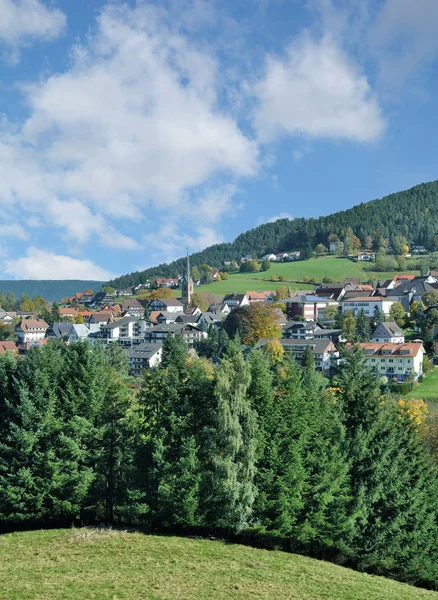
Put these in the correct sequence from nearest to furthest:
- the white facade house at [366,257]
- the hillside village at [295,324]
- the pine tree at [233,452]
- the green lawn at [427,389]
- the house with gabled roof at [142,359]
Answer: the pine tree at [233,452] → the green lawn at [427,389] → the hillside village at [295,324] → the house with gabled roof at [142,359] → the white facade house at [366,257]

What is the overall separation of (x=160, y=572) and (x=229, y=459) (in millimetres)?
5034

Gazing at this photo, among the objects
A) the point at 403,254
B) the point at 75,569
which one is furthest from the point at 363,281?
the point at 75,569

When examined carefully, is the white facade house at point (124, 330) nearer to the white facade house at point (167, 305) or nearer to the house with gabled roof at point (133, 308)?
the white facade house at point (167, 305)

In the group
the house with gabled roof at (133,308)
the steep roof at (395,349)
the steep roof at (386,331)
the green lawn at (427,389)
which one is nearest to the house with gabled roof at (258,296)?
the house with gabled roof at (133,308)

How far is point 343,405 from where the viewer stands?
2492 cm

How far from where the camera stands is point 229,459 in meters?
21.8

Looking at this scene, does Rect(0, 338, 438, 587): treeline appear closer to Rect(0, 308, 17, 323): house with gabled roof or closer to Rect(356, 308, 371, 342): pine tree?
Rect(356, 308, 371, 342): pine tree

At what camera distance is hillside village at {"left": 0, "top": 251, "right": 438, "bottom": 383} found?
243ft

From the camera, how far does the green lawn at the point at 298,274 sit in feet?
492

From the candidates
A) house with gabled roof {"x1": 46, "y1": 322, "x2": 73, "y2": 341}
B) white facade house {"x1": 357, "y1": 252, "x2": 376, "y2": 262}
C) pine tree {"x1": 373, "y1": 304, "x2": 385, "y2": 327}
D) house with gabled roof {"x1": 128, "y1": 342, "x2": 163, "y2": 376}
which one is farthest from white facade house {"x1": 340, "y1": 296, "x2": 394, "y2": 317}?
white facade house {"x1": 357, "y1": 252, "x2": 376, "y2": 262}

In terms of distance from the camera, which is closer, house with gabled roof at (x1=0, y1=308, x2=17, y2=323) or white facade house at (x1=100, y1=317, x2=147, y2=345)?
white facade house at (x1=100, y1=317, x2=147, y2=345)

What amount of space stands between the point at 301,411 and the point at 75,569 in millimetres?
11056

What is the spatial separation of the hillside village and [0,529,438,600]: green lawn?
105ft

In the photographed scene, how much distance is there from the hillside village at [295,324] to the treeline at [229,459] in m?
27.2
